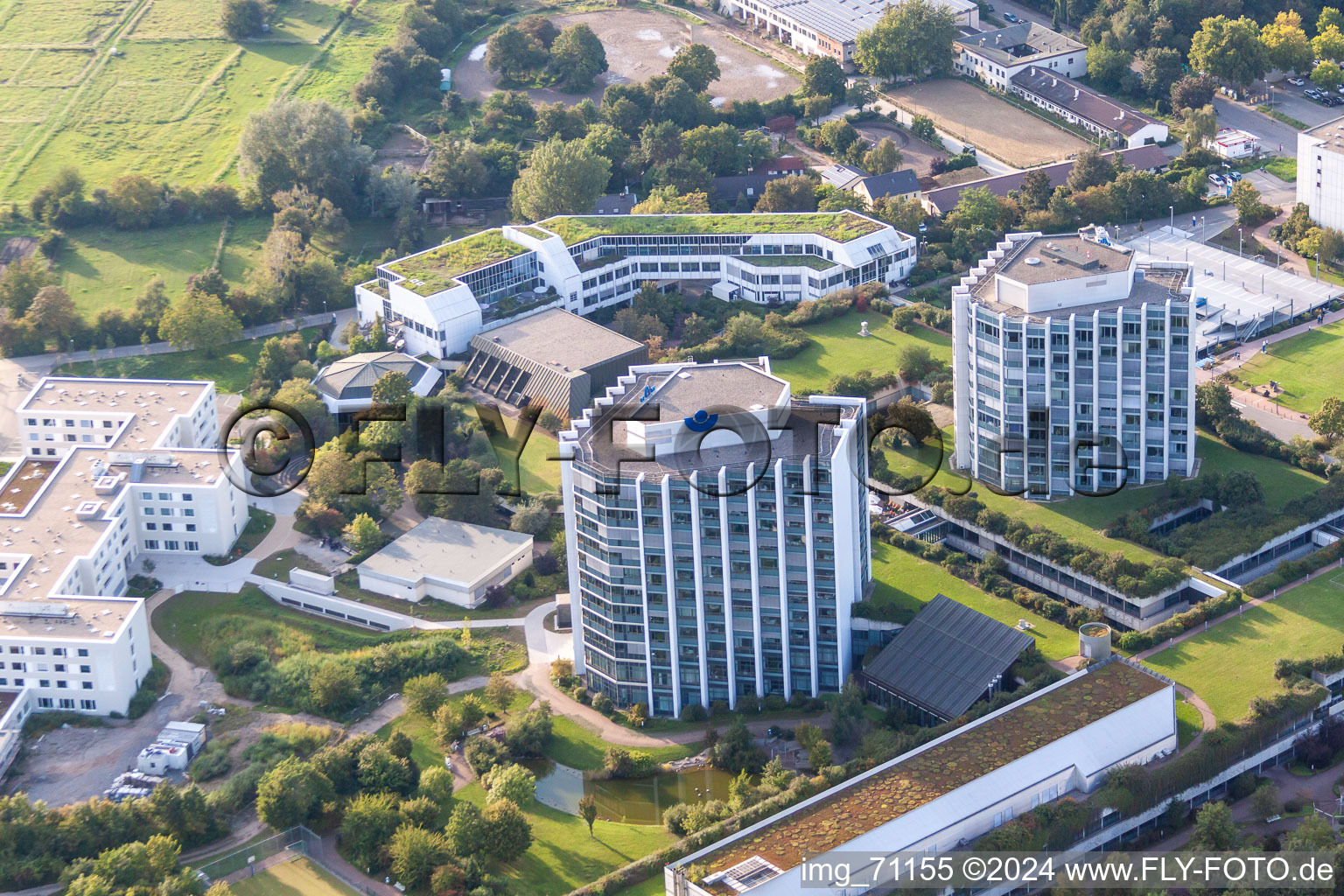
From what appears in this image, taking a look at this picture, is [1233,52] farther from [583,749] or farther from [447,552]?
[583,749]

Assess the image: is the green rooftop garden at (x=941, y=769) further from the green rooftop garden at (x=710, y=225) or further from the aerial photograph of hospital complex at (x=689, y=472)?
the green rooftop garden at (x=710, y=225)

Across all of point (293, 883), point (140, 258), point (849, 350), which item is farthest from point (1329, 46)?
point (293, 883)

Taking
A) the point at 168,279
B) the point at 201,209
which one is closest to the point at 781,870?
the point at 168,279

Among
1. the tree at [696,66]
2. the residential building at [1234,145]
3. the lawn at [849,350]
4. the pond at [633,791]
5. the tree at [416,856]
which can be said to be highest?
the tree at [696,66]

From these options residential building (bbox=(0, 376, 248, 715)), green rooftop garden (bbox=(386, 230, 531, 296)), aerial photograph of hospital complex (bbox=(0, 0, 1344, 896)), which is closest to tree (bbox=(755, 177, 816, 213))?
aerial photograph of hospital complex (bbox=(0, 0, 1344, 896))

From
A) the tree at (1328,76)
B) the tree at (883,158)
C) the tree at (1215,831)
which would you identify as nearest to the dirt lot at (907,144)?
the tree at (883,158)

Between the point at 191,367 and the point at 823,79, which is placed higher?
the point at 823,79

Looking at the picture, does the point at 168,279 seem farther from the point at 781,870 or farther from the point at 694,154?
the point at 781,870

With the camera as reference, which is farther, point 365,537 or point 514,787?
point 365,537
